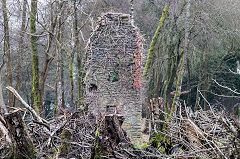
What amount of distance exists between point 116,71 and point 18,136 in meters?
8.10

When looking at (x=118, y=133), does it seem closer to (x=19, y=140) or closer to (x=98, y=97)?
(x=19, y=140)

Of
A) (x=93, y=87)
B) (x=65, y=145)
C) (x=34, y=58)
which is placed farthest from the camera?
(x=93, y=87)

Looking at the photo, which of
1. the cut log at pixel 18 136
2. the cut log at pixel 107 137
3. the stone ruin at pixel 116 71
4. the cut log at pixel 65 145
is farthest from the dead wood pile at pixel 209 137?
the stone ruin at pixel 116 71

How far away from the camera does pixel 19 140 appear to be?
7.32 feet

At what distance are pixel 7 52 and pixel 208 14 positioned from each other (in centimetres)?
1116

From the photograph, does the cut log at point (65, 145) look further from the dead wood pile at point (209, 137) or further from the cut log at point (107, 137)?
the dead wood pile at point (209, 137)

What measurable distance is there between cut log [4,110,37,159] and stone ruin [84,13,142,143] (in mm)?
7649

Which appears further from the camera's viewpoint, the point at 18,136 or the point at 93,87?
the point at 93,87

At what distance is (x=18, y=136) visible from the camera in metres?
2.20

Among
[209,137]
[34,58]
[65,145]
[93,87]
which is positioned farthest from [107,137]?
[34,58]

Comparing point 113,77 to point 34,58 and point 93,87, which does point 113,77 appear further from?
point 34,58

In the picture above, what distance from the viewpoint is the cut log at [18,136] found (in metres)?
2.09

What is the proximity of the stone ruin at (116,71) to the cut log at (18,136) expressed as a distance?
765 centimetres

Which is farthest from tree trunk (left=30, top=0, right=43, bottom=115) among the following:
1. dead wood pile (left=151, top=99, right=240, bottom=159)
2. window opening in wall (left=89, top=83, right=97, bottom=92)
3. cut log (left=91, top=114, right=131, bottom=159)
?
cut log (left=91, top=114, right=131, bottom=159)
